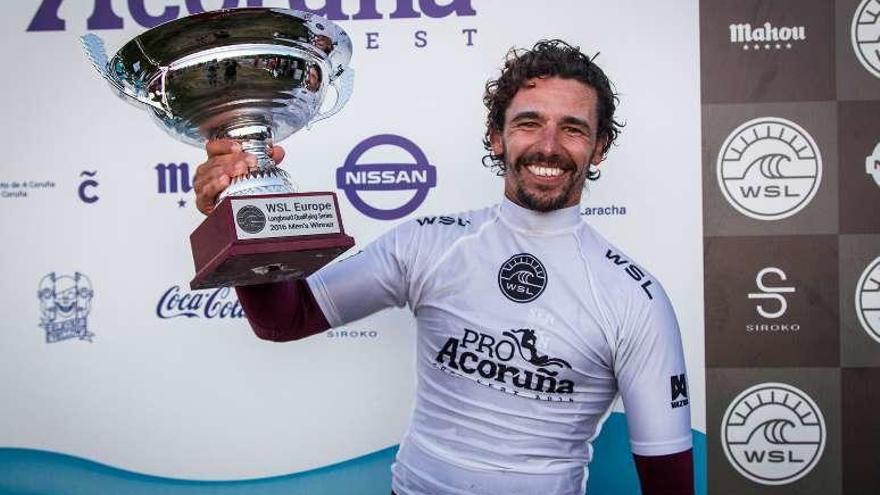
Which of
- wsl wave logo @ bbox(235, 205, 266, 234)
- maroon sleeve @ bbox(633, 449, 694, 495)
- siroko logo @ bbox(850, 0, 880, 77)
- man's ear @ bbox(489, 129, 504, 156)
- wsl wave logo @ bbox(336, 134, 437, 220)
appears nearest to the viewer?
wsl wave logo @ bbox(235, 205, 266, 234)

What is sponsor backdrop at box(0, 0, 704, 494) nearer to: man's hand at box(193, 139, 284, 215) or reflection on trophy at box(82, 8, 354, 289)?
reflection on trophy at box(82, 8, 354, 289)

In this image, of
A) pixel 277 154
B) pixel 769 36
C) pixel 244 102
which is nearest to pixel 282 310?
pixel 277 154

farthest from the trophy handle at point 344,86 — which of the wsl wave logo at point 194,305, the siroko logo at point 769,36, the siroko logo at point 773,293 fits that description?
the siroko logo at point 773,293

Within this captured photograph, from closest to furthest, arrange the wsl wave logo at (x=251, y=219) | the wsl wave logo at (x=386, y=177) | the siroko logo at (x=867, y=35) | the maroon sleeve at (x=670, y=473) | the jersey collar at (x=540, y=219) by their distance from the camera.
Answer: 1. the wsl wave logo at (x=251, y=219)
2. the maroon sleeve at (x=670, y=473)
3. the jersey collar at (x=540, y=219)
4. the siroko logo at (x=867, y=35)
5. the wsl wave logo at (x=386, y=177)

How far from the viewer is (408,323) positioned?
2.45 metres

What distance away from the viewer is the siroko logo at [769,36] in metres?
2.32

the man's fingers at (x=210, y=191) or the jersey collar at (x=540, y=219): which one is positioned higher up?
the man's fingers at (x=210, y=191)

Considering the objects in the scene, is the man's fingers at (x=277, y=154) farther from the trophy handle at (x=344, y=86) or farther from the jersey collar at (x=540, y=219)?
the jersey collar at (x=540, y=219)

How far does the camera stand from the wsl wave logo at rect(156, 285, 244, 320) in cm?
246

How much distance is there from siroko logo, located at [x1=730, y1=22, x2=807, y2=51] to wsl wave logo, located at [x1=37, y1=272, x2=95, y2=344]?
1.93m

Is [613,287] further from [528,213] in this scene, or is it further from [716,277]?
[716,277]

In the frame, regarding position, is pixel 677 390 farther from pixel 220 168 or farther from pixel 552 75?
pixel 220 168

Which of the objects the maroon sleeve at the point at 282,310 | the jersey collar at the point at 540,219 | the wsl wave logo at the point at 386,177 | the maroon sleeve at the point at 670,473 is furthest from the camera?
the wsl wave logo at the point at 386,177

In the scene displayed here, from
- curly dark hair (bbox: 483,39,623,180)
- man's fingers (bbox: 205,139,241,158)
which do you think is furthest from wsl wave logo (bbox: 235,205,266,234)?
curly dark hair (bbox: 483,39,623,180)
